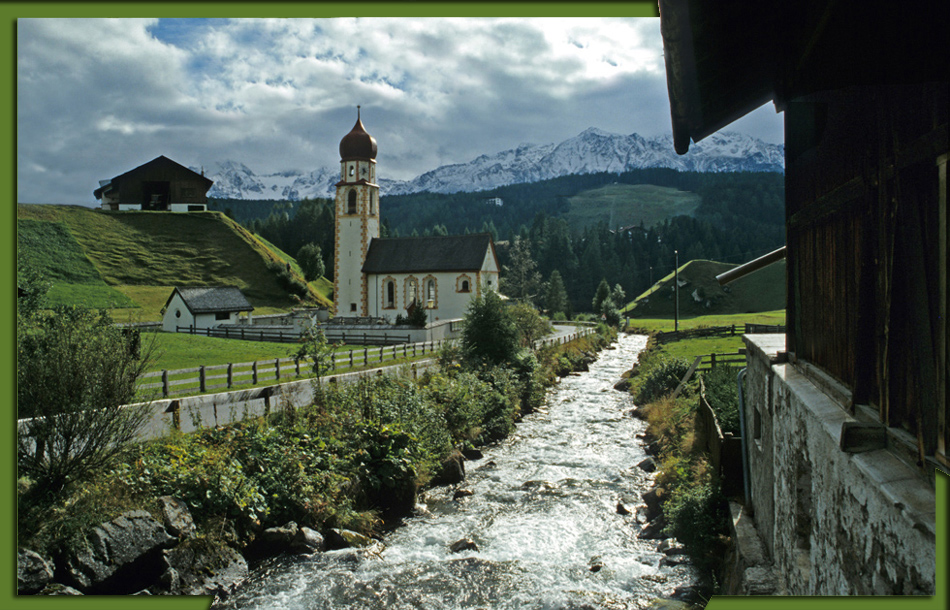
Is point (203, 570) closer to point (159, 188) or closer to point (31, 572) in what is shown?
point (31, 572)

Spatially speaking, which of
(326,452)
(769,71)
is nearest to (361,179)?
(326,452)

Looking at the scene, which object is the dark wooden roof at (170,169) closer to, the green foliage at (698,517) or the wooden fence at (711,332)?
the wooden fence at (711,332)

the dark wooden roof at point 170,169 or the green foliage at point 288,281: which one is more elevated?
the dark wooden roof at point 170,169

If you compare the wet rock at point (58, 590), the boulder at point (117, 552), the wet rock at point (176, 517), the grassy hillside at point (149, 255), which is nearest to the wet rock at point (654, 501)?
the wet rock at point (176, 517)

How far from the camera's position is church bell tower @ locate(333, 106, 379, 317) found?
50.7 metres

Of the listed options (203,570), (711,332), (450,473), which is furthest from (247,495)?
(711,332)

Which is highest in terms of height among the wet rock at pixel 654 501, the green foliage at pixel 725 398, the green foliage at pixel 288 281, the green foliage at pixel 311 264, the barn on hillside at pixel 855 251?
the green foliage at pixel 311 264

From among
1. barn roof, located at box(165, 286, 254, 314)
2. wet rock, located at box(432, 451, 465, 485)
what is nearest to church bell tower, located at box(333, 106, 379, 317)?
barn roof, located at box(165, 286, 254, 314)

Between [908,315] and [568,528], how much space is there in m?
9.25

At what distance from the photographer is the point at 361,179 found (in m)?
50.9

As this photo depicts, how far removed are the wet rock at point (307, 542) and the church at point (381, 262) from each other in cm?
3839

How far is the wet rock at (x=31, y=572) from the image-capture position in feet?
24.1

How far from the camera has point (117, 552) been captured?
334 inches

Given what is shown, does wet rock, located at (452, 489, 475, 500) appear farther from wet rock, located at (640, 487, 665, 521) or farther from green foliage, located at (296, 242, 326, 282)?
green foliage, located at (296, 242, 326, 282)
